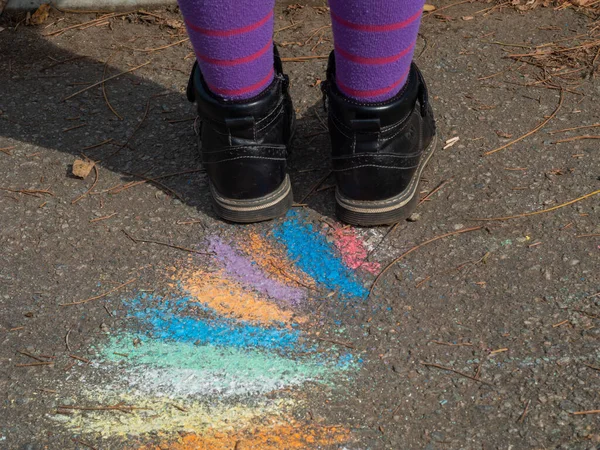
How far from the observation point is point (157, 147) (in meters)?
2.39

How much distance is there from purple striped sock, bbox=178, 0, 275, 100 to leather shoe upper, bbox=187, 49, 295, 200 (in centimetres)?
4

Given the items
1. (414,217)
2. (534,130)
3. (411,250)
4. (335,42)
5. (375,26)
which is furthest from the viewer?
(534,130)

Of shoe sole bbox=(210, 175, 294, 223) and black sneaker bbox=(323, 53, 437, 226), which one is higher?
black sneaker bbox=(323, 53, 437, 226)

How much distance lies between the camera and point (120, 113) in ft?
8.37

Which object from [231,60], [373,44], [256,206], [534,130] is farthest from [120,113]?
[534,130]

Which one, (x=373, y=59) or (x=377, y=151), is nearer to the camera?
(x=373, y=59)

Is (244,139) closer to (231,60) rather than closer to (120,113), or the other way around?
(231,60)

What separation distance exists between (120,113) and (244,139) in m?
0.84

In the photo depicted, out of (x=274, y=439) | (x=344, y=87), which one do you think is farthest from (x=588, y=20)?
(x=274, y=439)

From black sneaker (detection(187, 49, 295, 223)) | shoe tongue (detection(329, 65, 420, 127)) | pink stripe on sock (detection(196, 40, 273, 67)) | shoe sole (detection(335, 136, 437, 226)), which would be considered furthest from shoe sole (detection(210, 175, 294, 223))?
pink stripe on sock (detection(196, 40, 273, 67))

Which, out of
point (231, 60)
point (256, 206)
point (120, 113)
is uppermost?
point (231, 60)

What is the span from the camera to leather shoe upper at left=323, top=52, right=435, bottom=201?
1.82m

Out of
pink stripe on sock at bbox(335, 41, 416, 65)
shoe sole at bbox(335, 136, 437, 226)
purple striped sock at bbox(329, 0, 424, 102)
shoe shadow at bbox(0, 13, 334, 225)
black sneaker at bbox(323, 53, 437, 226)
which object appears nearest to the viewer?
purple striped sock at bbox(329, 0, 424, 102)

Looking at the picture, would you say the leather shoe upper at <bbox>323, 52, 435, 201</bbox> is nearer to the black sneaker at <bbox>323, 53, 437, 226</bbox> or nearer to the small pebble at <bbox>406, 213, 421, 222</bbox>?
the black sneaker at <bbox>323, 53, 437, 226</bbox>
